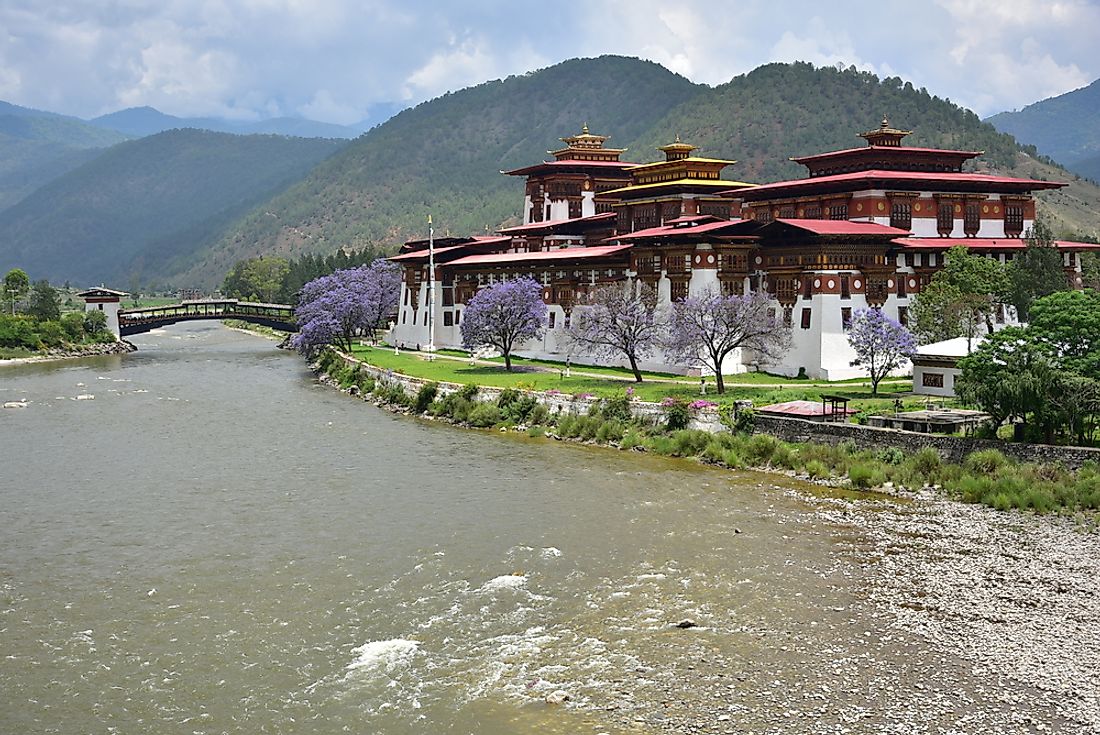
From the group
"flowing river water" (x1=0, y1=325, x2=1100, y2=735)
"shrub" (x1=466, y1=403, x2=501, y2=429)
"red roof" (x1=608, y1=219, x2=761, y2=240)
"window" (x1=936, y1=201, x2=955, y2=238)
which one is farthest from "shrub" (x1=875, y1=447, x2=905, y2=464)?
"window" (x1=936, y1=201, x2=955, y2=238)

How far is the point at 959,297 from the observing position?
6353 cm

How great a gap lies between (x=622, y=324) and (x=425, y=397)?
11.9 m

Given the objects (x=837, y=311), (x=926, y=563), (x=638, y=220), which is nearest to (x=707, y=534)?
(x=926, y=563)

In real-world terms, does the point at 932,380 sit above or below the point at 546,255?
below

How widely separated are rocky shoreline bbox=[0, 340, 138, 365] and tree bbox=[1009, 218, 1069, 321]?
278ft

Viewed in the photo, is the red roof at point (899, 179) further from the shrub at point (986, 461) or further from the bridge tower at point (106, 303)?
the bridge tower at point (106, 303)

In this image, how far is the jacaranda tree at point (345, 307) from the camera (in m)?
103

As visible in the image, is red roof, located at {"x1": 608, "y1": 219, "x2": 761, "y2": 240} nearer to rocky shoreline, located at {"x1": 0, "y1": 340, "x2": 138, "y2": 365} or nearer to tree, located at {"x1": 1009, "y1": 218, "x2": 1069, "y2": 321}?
tree, located at {"x1": 1009, "y1": 218, "x2": 1069, "y2": 321}

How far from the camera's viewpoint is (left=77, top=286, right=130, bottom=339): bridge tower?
13075 cm

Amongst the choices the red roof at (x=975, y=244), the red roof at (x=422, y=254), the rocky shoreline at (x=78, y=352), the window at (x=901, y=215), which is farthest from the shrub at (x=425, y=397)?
the rocky shoreline at (x=78, y=352)

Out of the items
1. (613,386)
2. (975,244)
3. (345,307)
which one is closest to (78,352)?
(345,307)

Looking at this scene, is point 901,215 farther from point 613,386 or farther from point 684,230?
point 613,386

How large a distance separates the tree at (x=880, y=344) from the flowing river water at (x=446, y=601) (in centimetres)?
1351

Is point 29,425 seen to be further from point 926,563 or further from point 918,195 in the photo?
point 918,195
